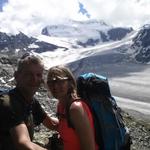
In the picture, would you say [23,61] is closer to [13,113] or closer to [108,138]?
[13,113]

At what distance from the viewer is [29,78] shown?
445 centimetres

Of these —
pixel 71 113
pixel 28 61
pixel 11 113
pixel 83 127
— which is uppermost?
pixel 28 61

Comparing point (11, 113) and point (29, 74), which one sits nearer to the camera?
Result: point (11, 113)

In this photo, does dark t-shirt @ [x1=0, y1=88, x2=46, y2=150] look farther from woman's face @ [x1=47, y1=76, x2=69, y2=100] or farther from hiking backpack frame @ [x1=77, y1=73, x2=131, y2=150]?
hiking backpack frame @ [x1=77, y1=73, x2=131, y2=150]

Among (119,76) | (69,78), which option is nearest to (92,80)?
(69,78)

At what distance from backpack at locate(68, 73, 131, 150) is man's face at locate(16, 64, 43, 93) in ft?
1.48

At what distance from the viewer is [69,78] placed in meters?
4.60

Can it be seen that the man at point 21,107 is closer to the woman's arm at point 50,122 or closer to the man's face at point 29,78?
the man's face at point 29,78

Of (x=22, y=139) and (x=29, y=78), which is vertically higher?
(x=29, y=78)

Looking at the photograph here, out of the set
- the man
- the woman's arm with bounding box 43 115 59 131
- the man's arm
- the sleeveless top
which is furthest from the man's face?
the woman's arm with bounding box 43 115 59 131

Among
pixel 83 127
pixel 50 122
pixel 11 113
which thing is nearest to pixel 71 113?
pixel 83 127

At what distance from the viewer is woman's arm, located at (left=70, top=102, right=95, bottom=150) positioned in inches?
166

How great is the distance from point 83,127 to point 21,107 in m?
0.59

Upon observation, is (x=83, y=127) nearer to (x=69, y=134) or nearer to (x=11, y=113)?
(x=69, y=134)
